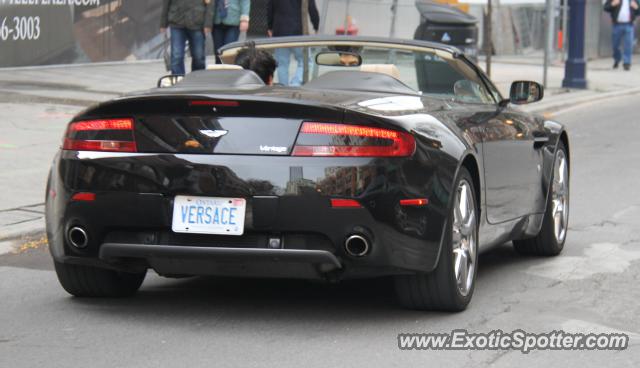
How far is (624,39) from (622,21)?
136cm

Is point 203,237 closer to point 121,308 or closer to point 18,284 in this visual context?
point 121,308

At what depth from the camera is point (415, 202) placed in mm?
5941

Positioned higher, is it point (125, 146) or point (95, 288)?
point (125, 146)

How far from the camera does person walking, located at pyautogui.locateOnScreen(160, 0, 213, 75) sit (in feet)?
55.1

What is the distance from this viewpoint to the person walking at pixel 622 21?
2847 centimetres

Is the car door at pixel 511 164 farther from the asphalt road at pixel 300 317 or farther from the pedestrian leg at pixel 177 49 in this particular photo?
the pedestrian leg at pixel 177 49

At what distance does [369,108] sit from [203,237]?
3.05 ft

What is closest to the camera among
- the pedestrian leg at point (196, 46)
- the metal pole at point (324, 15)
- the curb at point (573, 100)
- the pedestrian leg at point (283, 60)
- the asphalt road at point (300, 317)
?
the asphalt road at point (300, 317)

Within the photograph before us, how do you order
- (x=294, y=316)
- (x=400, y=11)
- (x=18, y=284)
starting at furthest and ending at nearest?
(x=400, y=11) < (x=18, y=284) < (x=294, y=316)

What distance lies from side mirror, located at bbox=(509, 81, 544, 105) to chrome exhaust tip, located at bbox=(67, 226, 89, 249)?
2805 millimetres

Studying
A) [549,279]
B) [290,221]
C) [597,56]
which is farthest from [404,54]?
[597,56]

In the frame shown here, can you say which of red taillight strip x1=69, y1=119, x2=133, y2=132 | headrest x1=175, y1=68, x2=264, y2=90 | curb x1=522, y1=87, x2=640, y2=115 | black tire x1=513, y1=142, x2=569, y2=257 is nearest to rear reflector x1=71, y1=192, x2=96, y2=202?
red taillight strip x1=69, y1=119, x2=133, y2=132

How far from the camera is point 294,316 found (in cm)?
631

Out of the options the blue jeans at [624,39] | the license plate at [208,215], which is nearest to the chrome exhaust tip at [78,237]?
the license plate at [208,215]
